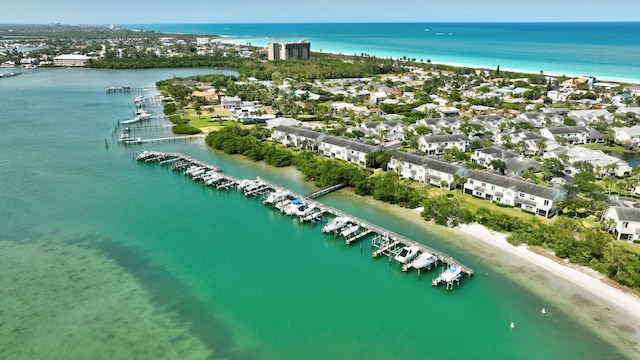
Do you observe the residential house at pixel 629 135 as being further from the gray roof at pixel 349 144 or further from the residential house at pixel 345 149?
the gray roof at pixel 349 144

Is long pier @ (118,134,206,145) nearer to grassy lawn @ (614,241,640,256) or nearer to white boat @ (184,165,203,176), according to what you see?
white boat @ (184,165,203,176)

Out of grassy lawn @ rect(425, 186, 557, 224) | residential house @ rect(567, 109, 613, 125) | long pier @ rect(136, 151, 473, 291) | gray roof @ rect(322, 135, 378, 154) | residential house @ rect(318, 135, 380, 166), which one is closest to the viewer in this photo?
long pier @ rect(136, 151, 473, 291)

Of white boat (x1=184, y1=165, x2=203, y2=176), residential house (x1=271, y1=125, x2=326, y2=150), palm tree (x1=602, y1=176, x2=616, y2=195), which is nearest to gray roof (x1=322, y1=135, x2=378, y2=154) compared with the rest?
residential house (x1=271, y1=125, x2=326, y2=150)

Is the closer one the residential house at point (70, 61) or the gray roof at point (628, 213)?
the gray roof at point (628, 213)

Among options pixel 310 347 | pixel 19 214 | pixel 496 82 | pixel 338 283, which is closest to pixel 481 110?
pixel 496 82

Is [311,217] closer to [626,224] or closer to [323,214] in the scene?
[323,214]

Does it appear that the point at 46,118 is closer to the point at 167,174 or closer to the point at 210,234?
the point at 167,174

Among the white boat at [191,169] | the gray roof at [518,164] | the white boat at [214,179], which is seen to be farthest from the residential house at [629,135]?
the white boat at [191,169]
